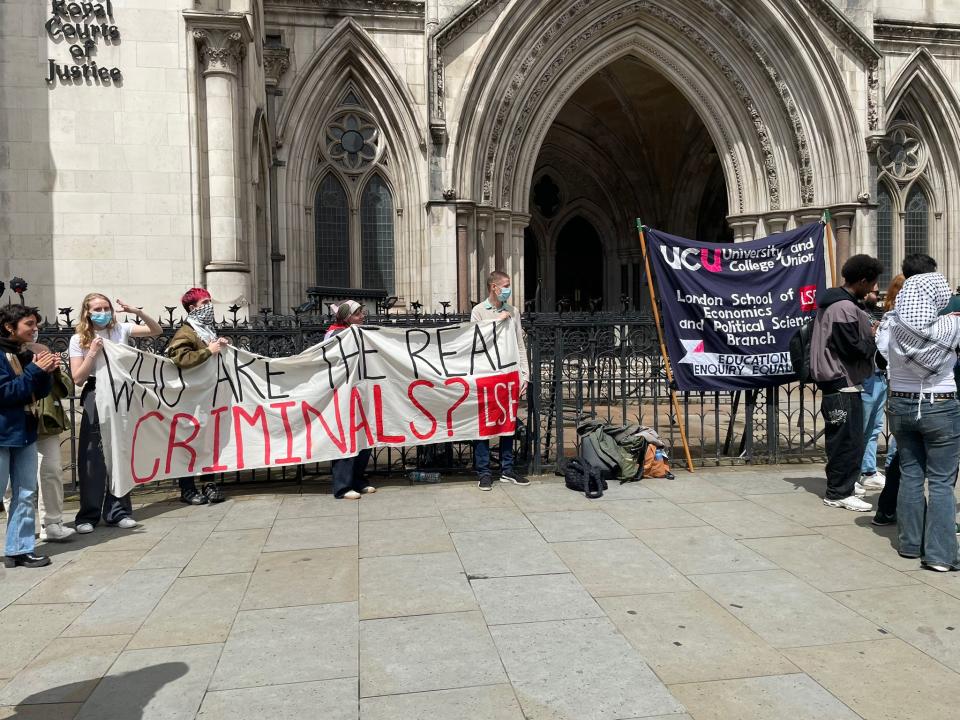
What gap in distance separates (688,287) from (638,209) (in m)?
20.0

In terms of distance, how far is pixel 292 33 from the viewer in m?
17.0

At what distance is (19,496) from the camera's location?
18.1 ft

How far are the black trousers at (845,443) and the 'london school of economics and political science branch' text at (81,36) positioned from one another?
9644mm

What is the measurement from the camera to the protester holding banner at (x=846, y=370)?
663cm

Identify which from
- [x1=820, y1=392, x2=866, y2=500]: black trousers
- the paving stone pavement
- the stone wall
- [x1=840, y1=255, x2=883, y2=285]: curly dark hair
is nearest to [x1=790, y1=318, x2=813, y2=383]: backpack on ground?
[x1=820, y1=392, x2=866, y2=500]: black trousers

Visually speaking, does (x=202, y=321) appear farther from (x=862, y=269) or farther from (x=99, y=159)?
(x=862, y=269)

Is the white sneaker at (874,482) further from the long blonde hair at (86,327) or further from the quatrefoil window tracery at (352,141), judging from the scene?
the quatrefoil window tracery at (352,141)

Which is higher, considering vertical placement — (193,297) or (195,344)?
(193,297)

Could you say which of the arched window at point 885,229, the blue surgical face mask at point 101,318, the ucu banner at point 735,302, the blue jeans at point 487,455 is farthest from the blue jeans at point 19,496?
the arched window at point 885,229

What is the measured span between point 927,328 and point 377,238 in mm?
14903

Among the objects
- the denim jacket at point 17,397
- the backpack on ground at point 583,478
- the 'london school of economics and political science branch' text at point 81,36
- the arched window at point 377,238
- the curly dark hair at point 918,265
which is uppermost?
the 'london school of economics and political science branch' text at point 81,36

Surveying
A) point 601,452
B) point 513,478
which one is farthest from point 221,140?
point 601,452

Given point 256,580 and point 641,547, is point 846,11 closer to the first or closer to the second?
point 641,547

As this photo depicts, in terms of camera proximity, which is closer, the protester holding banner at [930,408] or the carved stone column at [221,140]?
the protester holding banner at [930,408]
